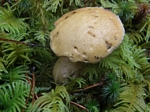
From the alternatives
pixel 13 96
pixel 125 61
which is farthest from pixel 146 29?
pixel 13 96

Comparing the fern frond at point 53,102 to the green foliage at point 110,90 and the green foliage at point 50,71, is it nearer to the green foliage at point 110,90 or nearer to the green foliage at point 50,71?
the green foliage at point 50,71

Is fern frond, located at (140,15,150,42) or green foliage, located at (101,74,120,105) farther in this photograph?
fern frond, located at (140,15,150,42)

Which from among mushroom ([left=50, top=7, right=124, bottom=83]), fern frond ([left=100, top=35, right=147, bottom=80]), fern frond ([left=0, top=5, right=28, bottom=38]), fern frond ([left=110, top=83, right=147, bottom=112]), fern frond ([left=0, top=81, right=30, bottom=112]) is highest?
fern frond ([left=0, top=5, right=28, bottom=38])

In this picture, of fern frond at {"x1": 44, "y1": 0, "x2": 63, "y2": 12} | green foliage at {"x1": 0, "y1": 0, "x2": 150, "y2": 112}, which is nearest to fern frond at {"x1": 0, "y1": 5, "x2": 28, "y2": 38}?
green foliage at {"x1": 0, "y1": 0, "x2": 150, "y2": 112}

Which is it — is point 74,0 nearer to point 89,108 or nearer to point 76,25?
point 76,25

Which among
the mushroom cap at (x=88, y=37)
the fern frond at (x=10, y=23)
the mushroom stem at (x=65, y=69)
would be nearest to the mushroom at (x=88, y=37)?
the mushroom cap at (x=88, y=37)

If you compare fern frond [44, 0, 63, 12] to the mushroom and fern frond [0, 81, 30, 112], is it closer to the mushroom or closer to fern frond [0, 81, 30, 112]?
the mushroom

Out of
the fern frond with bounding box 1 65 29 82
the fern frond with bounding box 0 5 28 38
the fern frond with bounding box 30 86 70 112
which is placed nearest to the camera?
the fern frond with bounding box 30 86 70 112

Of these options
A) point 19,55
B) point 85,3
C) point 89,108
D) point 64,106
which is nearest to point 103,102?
point 89,108
